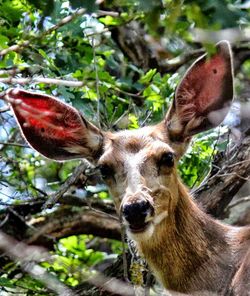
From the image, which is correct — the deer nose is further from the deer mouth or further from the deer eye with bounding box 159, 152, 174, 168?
the deer eye with bounding box 159, 152, 174, 168

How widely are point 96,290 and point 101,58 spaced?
8.12 ft

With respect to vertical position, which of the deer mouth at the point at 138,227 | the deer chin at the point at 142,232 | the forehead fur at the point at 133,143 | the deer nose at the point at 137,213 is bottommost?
the deer chin at the point at 142,232

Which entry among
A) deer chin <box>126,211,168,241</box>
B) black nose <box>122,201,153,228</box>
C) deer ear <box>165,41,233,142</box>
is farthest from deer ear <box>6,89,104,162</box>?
black nose <box>122,201,153,228</box>

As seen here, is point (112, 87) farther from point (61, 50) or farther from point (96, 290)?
point (96, 290)

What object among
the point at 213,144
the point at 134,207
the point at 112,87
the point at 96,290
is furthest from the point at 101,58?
the point at 134,207

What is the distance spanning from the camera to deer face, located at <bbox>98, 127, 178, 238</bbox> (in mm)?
6094

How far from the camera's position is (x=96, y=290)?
7332 millimetres

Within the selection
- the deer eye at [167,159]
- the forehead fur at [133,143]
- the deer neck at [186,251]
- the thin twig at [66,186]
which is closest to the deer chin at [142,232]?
the deer neck at [186,251]

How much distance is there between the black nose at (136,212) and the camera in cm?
592

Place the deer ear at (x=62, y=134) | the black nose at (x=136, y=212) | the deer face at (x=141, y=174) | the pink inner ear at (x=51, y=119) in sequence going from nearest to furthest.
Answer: the black nose at (x=136, y=212)
the deer face at (x=141, y=174)
the pink inner ear at (x=51, y=119)
the deer ear at (x=62, y=134)

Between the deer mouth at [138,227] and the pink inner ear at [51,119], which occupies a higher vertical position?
the pink inner ear at [51,119]

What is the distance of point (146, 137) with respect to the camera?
6.83 meters

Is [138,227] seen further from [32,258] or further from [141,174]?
[32,258]

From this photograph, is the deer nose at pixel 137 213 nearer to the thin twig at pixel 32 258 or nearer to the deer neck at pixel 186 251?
the deer neck at pixel 186 251
